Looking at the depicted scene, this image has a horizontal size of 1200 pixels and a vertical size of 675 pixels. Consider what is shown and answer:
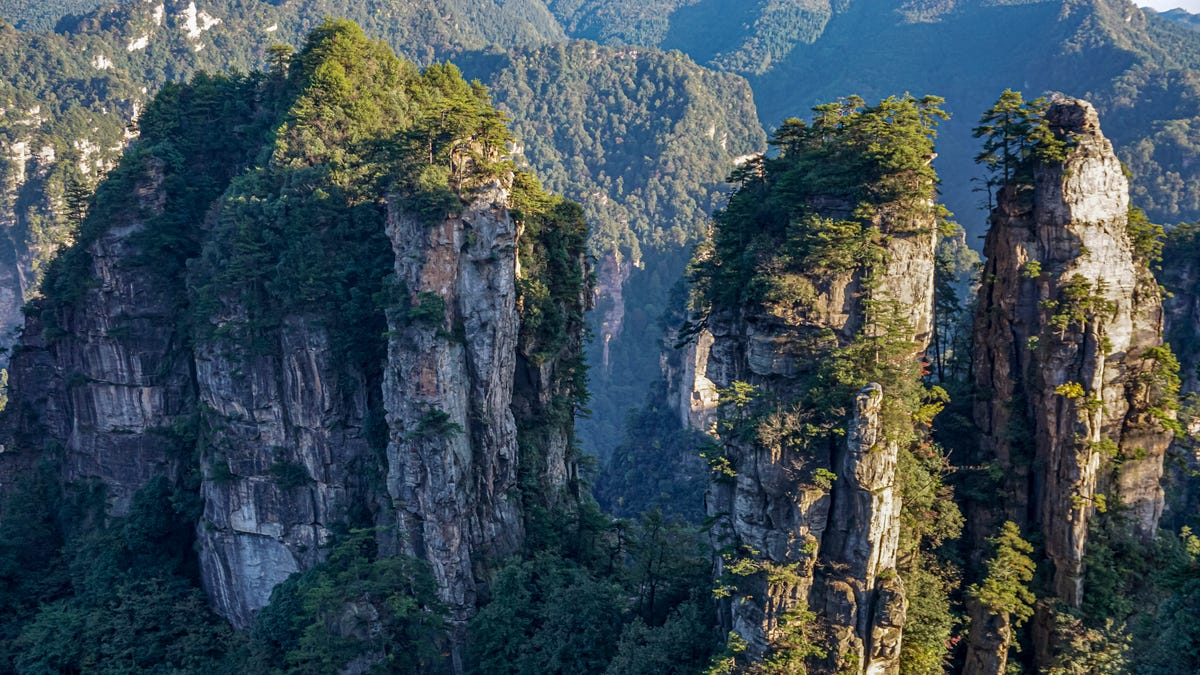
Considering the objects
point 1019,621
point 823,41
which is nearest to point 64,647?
point 1019,621

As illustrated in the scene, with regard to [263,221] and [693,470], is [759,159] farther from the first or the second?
[693,470]

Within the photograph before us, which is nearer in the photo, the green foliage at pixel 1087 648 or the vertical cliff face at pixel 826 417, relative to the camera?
the green foliage at pixel 1087 648

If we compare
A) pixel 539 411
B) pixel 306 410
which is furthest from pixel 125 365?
pixel 539 411

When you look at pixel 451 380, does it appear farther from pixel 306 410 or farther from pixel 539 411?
pixel 306 410

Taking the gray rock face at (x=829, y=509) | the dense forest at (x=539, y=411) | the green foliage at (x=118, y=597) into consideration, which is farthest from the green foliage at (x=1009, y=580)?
the green foliage at (x=118, y=597)

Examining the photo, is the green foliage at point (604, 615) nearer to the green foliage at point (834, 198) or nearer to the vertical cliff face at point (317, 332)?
the vertical cliff face at point (317, 332)

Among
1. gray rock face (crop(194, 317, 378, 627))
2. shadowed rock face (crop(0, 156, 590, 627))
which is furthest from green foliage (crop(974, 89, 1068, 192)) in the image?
gray rock face (crop(194, 317, 378, 627))

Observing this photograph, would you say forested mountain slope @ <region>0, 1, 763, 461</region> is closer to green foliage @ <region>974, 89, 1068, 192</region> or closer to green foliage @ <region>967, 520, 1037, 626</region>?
green foliage @ <region>974, 89, 1068, 192</region>
